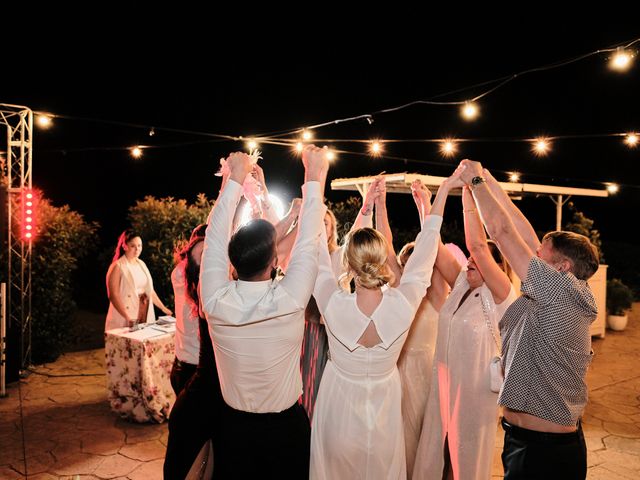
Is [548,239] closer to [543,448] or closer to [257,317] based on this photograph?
[543,448]

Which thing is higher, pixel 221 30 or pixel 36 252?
pixel 221 30

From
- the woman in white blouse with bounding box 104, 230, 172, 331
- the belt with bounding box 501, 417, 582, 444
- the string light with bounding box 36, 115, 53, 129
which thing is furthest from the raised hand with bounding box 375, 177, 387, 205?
the string light with bounding box 36, 115, 53, 129

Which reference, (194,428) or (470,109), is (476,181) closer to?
(194,428)

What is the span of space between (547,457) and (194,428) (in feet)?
5.49

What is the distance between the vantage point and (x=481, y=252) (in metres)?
2.64

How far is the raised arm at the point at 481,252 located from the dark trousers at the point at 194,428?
5.17 ft

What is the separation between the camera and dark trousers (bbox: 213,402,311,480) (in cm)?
199

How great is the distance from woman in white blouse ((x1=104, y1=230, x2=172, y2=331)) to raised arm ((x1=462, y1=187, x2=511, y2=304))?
4062mm

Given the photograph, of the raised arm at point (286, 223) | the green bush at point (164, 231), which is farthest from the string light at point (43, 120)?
the raised arm at point (286, 223)

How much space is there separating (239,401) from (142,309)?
3.89 meters

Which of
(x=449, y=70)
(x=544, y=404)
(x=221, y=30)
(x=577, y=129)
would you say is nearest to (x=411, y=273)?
(x=544, y=404)

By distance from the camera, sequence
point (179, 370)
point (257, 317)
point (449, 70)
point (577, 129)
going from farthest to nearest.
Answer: point (577, 129) < point (449, 70) < point (179, 370) < point (257, 317)

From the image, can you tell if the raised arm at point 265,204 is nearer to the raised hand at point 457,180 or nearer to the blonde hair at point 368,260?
the blonde hair at point 368,260

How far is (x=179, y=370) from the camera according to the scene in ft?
10.9
